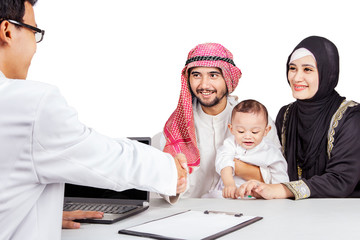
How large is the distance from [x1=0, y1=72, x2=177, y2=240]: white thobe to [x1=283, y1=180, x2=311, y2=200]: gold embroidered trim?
1164 millimetres

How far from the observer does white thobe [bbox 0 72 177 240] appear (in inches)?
41.9

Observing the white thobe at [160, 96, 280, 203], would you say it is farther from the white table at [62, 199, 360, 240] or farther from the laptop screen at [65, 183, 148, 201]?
the laptop screen at [65, 183, 148, 201]

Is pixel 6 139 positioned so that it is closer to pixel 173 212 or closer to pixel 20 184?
pixel 20 184

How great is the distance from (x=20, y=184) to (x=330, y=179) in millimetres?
1889

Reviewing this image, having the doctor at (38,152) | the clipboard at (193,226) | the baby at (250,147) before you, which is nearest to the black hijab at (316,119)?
the baby at (250,147)

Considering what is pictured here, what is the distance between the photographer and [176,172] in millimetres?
1403

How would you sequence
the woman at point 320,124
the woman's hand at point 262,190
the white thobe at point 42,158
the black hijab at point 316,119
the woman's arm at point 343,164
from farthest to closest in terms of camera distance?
the black hijab at point 316,119 → the woman at point 320,124 → the woman's arm at point 343,164 → the woman's hand at point 262,190 → the white thobe at point 42,158

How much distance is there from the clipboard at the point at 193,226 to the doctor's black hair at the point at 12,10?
79 centimetres

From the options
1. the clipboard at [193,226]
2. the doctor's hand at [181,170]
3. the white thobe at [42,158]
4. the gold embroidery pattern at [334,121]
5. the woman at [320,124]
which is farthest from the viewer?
the gold embroidery pattern at [334,121]

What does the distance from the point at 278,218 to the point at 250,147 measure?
3.27 ft

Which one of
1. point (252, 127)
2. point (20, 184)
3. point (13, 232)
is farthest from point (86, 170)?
point (252, 127)

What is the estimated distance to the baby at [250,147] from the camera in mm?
2564

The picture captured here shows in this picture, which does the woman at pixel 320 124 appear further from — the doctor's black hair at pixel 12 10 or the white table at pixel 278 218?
the doctor's black hair at pixel 12 10

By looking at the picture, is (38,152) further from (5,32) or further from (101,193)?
(101,193)
